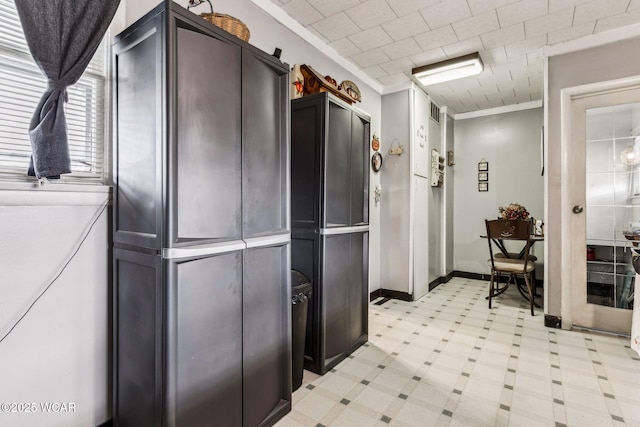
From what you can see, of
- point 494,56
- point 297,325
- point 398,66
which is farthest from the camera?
point 398,66

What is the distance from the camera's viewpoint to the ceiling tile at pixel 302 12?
2666mm

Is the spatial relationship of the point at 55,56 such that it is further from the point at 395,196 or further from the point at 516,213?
the point at 516,213

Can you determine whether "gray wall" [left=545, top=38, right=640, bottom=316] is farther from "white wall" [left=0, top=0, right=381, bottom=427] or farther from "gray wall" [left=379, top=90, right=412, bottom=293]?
"white wall" [left=0, top=0, right=381, bottom=427]

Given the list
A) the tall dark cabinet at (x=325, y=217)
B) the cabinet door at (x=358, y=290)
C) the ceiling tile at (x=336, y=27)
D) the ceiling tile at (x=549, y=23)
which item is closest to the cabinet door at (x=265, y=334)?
the tall dark cabinet at (x=325, y=217)

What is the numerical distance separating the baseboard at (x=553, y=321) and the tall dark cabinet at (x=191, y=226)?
10.7ft

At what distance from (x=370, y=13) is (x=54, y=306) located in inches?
124

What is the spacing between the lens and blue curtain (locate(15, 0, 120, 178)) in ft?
4.40

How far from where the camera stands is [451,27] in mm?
3033

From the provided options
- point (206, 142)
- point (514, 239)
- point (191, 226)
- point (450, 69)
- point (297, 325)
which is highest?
point (450, 69)

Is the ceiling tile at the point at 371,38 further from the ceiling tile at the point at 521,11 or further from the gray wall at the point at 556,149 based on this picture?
the gray wall at the point at 556,149

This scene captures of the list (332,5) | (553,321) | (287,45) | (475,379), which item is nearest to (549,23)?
(332,5)

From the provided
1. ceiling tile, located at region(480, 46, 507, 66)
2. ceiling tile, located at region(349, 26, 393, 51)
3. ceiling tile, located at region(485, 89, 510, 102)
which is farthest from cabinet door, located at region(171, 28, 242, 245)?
ceiling tile, located at region(485, 89, 510, 102)

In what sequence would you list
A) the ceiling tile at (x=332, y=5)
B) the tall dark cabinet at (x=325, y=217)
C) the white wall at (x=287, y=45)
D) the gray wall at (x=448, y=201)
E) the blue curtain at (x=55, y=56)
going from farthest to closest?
the gray wall at (x=448, y=201), the ceiling tile at (x=332, y=5), the tall dark cabinet at (x=325, y=217), the white wall at (x=287, y=45), the blue curtain at (x=55, y=56)

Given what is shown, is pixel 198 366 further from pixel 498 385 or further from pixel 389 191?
pixel 389 191
